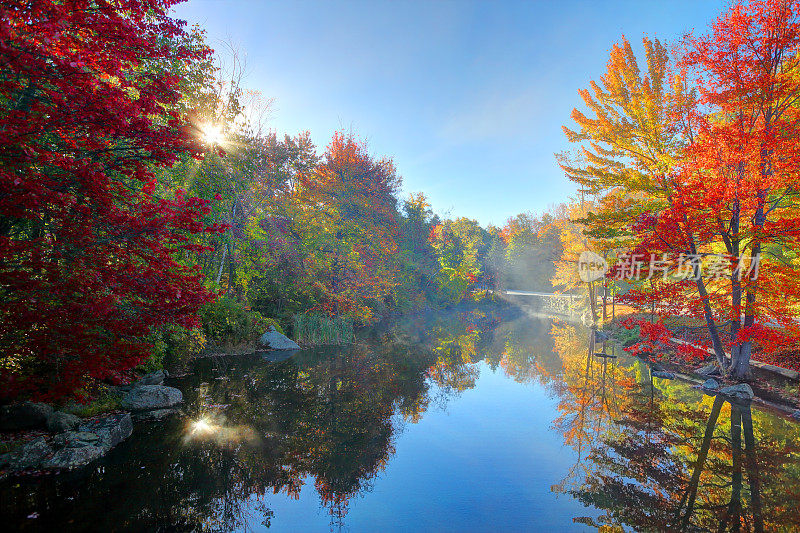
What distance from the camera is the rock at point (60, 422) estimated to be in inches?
242

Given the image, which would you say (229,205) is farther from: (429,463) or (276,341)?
(429,463)

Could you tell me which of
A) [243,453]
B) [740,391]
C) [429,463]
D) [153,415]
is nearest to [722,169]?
[740,391]

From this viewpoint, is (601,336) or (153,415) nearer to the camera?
(153,415)

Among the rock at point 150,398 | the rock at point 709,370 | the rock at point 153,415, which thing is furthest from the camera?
the rock at point 709,370

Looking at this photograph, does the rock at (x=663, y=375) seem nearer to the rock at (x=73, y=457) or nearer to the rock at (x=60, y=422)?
the rock at (x=73, y=457)

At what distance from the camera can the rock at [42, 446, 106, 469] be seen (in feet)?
18.0

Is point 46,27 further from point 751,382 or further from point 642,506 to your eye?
point 751,382

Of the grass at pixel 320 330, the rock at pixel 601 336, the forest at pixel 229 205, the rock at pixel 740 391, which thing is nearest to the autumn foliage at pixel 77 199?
A: the forest at pixel 229 205

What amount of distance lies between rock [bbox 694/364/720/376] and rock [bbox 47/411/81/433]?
59.5ft

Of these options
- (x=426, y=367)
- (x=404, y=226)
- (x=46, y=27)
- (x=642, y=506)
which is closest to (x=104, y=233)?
(x=46, y=27)

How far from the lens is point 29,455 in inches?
213

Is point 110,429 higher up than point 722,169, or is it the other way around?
point 722,169

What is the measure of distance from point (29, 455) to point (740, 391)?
16810 mm

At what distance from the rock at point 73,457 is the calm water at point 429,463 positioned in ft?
0.86
